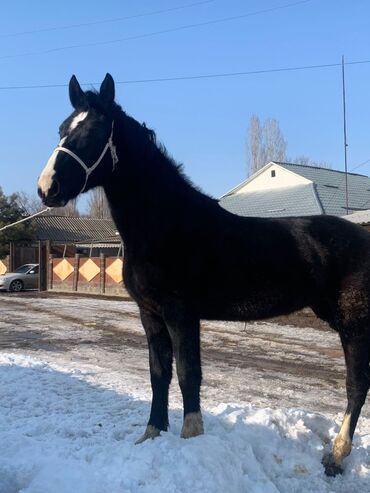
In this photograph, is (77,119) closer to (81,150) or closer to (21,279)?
(81,150)

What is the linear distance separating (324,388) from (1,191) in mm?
38527

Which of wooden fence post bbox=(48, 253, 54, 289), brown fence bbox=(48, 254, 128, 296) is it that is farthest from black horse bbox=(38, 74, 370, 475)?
wooden fence post bbox=(48, 253, 54, 289)

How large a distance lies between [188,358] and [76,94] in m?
1.99

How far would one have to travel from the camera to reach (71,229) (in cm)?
5397

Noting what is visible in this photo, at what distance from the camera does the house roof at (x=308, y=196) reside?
28.2 metres

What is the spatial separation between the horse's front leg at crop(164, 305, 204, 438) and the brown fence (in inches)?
795

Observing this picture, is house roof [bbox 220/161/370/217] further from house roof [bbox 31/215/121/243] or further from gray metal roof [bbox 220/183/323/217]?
house roof [bbox 31/215/121/243]

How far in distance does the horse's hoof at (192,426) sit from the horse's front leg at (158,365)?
0.29 meters

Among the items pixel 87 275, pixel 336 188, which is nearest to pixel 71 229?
pixel 87 275

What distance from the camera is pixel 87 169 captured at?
382cm

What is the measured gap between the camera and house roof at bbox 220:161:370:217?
2822 centimetres

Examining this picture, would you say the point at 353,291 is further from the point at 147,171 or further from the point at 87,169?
the point at 87,169

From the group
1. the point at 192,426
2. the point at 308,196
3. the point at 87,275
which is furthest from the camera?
the point at 308,196

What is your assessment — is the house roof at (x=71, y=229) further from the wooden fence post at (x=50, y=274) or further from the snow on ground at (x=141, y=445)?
the snow on ground at (x=141, y=445)
